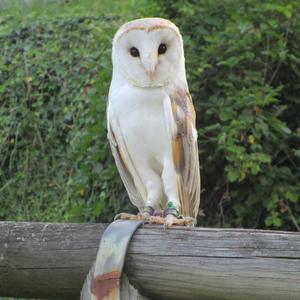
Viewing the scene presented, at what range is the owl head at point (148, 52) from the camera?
112 inches

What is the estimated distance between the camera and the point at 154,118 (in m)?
3.01

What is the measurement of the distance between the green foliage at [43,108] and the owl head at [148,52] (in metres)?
2.76

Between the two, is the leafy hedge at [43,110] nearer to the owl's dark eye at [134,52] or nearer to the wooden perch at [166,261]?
the owl's dark eye at [134,52]

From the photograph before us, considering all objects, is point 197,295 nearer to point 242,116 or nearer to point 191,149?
point 191,149

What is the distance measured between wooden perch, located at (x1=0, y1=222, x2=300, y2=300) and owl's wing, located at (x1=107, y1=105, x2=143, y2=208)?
2.52ft

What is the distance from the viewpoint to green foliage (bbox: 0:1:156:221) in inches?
247

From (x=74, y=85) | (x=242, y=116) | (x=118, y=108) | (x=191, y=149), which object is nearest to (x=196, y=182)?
(x=191, y=149)

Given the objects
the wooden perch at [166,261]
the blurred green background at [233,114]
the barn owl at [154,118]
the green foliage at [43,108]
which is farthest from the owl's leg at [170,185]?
the green foliage at [43,108]

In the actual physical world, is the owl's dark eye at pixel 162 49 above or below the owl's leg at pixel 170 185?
above

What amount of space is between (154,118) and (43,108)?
3.86m

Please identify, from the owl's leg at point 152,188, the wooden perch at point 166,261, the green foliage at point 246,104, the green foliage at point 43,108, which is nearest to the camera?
the wooden perch at point 166,261

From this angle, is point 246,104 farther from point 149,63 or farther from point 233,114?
point 149,63

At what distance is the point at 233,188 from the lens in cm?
464

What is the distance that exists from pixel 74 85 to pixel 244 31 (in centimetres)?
234
